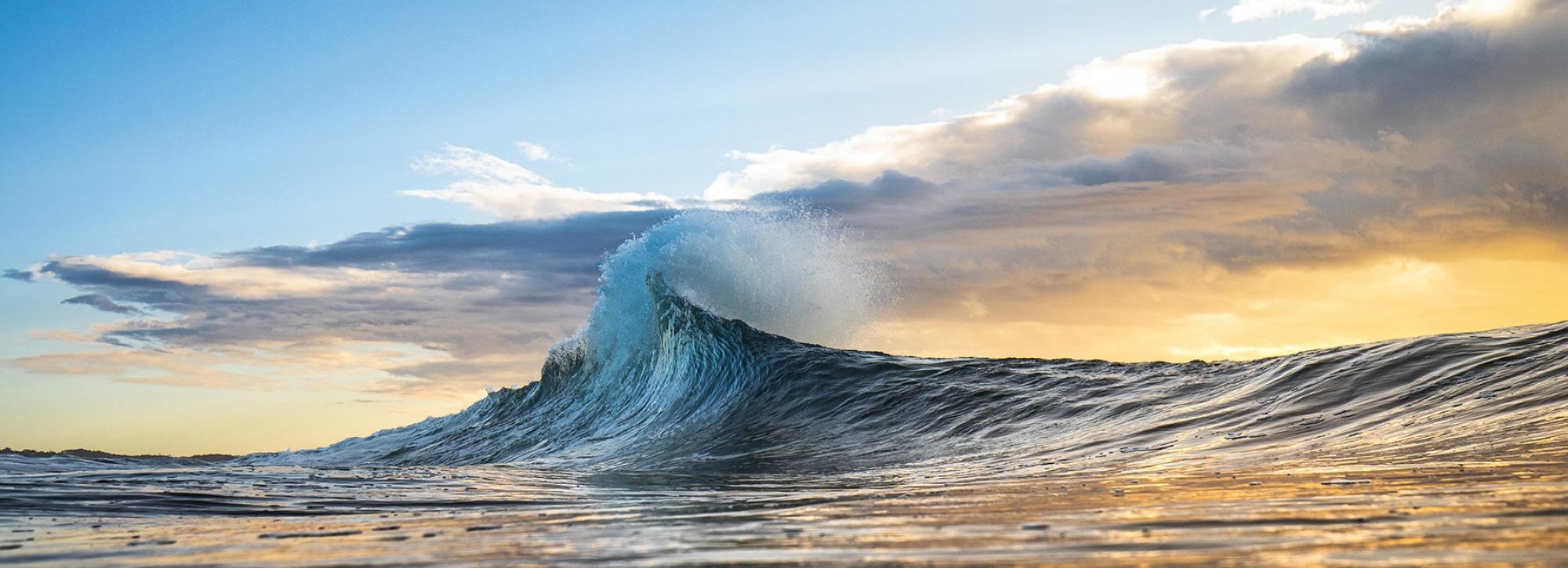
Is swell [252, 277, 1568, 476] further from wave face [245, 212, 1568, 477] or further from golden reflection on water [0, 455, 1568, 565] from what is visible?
golden reflection on water [0, 455, 1568, 565]

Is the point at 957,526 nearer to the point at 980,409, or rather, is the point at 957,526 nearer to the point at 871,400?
the point at 980,409

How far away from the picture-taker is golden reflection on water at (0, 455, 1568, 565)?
251cm

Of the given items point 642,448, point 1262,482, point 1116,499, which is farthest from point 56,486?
point 642,448

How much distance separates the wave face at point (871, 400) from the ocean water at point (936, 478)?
63 mm

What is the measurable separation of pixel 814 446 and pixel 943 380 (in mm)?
2943

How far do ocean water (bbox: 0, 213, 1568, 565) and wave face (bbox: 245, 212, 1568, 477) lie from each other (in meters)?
0.06

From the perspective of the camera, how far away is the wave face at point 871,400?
25.3 feet

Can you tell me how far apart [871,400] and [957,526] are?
450 inches

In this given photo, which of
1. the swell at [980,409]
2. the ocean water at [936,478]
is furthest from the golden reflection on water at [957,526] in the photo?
the swell at [980,409]

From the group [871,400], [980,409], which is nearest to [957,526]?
[980,409]

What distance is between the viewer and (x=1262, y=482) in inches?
183

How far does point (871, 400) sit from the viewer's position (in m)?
14.7

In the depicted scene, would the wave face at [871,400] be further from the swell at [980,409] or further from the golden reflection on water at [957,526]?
the golden reflection on water at [957,526]

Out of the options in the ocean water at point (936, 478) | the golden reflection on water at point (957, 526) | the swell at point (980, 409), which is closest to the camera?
the golden reflection on water at point (957, 526)
